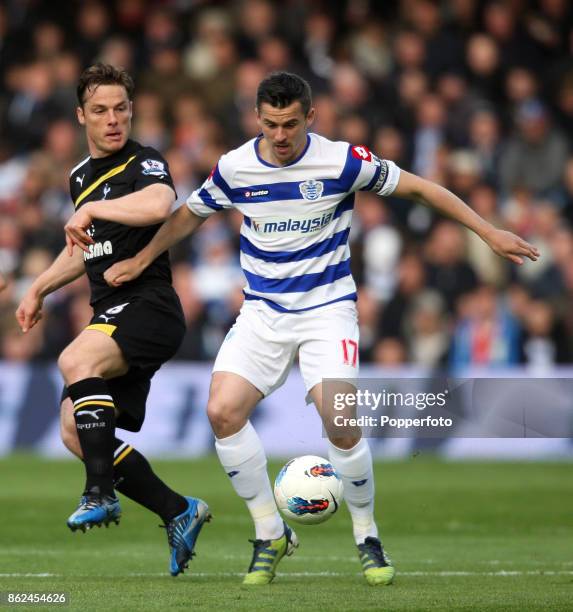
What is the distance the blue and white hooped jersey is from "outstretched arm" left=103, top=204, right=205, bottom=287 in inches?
10.4

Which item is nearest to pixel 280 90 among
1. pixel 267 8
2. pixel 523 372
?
pixel 523 372

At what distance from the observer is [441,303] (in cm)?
1691

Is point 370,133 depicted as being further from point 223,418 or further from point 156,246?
point 223,418

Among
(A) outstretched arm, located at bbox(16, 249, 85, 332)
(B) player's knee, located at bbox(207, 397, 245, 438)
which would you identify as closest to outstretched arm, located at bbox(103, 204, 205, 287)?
(A) outstretched arm, located at bbox(16, 249, 85, 332)

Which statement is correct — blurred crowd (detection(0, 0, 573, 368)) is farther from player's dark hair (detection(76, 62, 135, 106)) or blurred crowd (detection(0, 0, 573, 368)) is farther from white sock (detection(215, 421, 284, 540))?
player's dark hair (detection(76, 62, 135, 106))

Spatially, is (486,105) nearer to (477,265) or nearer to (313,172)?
(477,265)

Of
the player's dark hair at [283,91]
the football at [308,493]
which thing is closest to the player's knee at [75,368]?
the football at [308,493]

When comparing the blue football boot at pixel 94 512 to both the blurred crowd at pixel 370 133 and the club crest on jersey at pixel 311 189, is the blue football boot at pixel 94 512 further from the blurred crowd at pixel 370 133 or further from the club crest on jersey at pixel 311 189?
the blurred crowd at pixel 370 133

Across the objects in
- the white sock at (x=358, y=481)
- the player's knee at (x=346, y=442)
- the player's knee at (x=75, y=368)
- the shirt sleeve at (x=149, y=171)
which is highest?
the shirt sleeve at (x=149, y=171)

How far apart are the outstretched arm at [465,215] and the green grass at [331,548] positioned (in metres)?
1.72

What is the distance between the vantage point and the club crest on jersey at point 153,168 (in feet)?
25.6

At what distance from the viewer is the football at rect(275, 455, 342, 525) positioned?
7.42 m

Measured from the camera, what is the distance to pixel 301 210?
25.1 feet

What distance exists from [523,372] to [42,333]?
19.0 feet
